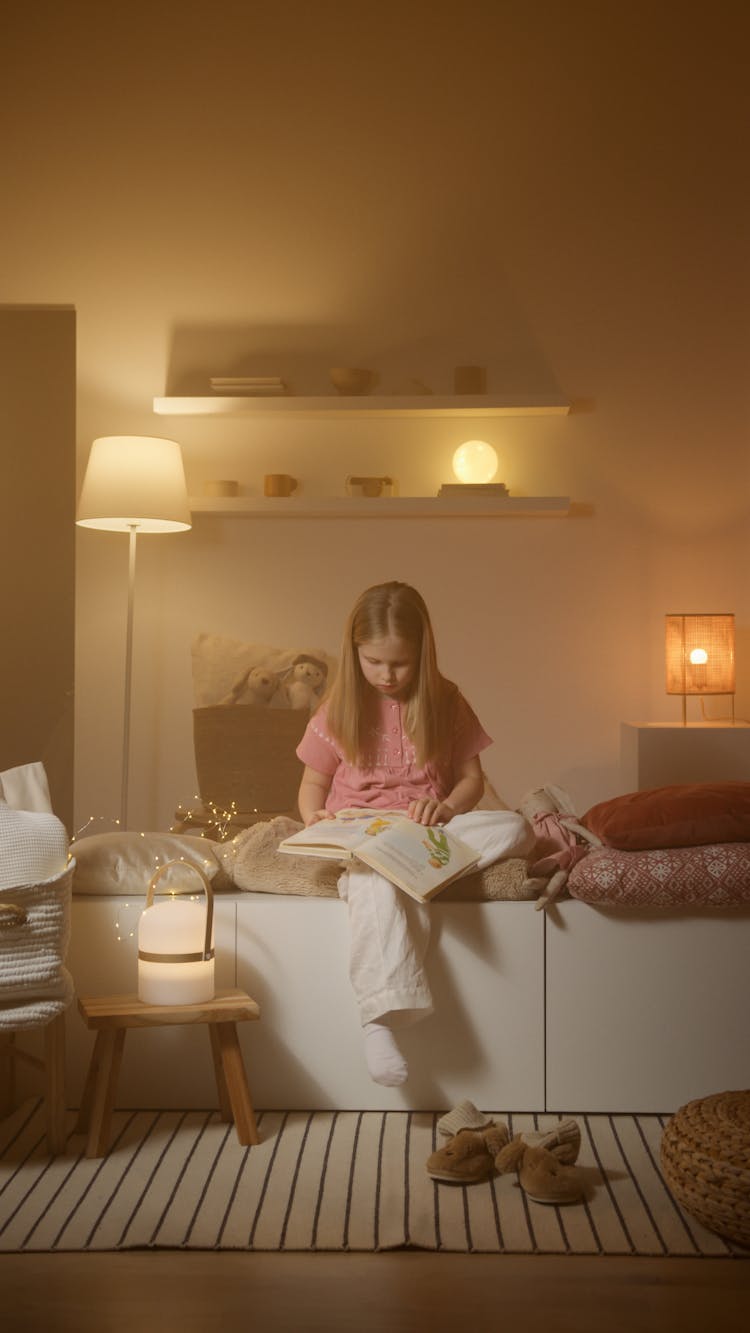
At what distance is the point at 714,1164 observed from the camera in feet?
5.34

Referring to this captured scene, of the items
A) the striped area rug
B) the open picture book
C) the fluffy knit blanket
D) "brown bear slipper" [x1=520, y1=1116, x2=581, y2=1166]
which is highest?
the open picture book

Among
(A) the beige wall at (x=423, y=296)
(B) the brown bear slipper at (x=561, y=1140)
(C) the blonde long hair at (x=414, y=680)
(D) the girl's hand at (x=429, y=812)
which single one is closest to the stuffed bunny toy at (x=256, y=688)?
(A) the beige wall at (x=423, y=296)

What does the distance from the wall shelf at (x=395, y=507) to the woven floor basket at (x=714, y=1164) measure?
7.24ft

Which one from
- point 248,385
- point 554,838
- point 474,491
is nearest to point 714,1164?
point 554,838

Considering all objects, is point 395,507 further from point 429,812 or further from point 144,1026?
point 144,1026

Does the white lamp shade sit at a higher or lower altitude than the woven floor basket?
higher

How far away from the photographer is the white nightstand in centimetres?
341

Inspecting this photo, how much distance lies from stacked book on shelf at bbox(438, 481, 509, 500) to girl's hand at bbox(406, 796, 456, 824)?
1567 millimetres

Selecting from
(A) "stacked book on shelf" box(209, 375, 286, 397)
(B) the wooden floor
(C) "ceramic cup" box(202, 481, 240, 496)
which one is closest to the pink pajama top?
(B) the wooden floor

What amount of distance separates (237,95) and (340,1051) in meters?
2.90

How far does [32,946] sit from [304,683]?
1.67m

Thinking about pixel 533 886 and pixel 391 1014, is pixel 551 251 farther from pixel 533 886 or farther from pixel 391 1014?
pixel 391 1014

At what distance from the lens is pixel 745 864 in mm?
2092

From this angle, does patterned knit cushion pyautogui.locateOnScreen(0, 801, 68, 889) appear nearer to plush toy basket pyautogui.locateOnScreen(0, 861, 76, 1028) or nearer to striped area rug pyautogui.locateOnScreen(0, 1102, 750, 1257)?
plush toy basket pyautogui.locateOnScreen(0, 861, 76, 1028)
